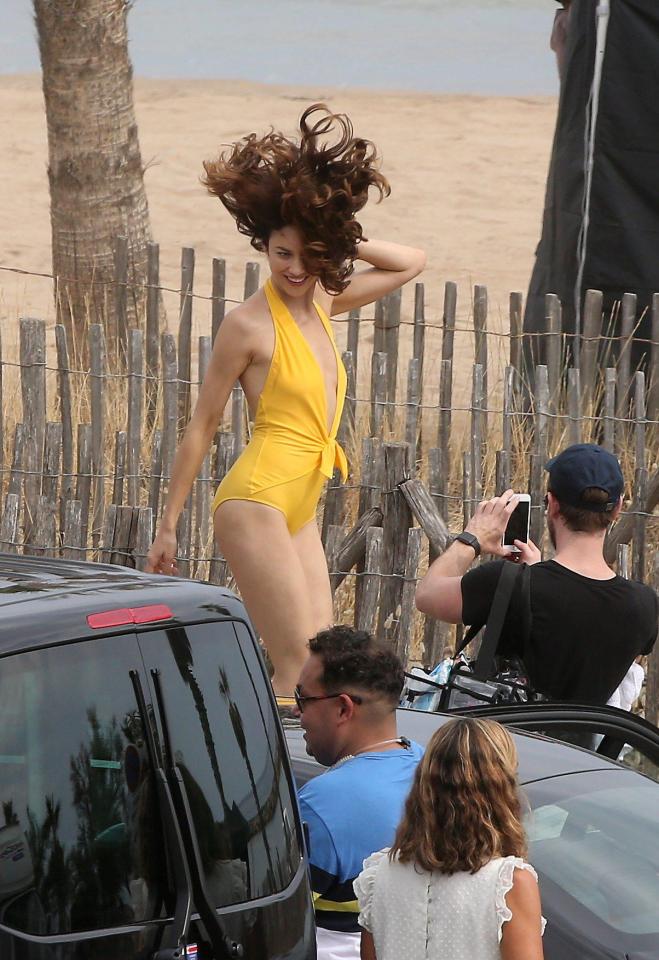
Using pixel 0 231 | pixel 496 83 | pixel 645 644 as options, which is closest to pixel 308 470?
pixel 645 644

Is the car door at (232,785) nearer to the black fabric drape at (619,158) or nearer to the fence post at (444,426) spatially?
the fence post at (444,426)

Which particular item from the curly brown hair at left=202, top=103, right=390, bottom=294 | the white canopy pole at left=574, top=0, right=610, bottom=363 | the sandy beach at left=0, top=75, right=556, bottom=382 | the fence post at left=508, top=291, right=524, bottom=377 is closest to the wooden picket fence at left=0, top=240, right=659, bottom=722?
the fence post at left=508, top=291, right=524, bottom=377

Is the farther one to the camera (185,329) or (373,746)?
(185,329)

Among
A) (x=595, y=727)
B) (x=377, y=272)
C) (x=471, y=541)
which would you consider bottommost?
(x=595, y=727)

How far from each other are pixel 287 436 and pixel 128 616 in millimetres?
2148

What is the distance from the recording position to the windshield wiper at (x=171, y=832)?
7.66 ft

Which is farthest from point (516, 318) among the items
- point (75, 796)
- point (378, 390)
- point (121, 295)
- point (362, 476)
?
point (75, 796)

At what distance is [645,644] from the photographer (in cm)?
397

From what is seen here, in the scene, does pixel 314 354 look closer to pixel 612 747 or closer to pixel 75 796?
pixel 612 747

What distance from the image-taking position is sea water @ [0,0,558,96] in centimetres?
5241

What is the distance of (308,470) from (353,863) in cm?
167

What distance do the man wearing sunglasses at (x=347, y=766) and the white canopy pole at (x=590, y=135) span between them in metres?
5.51

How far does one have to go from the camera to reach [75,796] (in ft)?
7.36

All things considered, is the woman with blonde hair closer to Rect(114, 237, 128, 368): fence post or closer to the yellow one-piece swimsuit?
the yellow one-piece swimsuit
